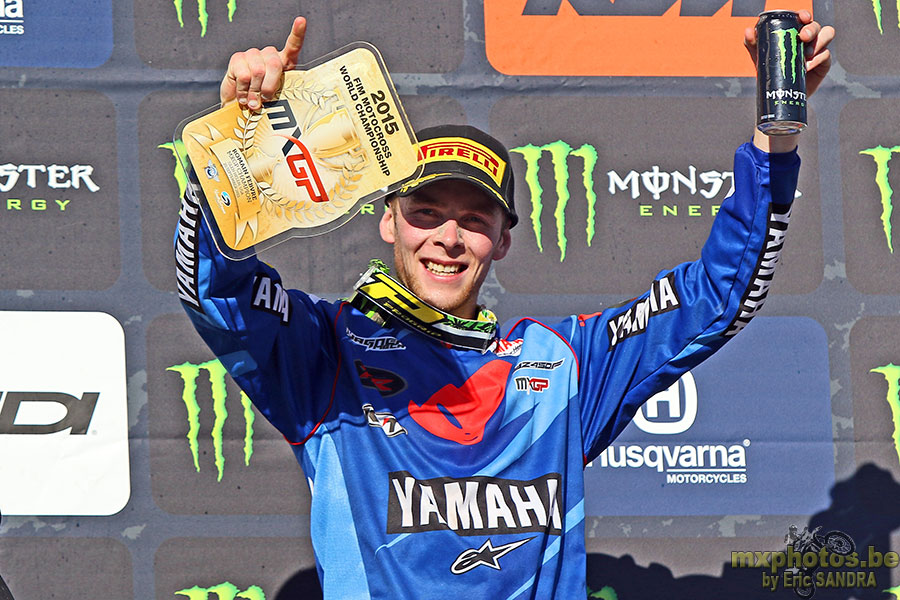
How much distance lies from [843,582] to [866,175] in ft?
2.80

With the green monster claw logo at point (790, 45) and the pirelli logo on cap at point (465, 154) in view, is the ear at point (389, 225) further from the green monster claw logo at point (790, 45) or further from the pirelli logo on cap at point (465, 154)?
the green monster claw logo at point (790, 45)

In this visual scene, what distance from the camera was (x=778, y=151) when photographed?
1.74 m

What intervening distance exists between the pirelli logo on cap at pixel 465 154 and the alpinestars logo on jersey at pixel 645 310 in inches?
12.0

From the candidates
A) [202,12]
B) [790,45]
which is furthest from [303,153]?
[202,12]

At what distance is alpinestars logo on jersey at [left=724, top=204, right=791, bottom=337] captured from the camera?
1.76 m

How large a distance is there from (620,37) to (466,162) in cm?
76

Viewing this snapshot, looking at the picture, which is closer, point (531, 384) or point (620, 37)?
point (531, 384)

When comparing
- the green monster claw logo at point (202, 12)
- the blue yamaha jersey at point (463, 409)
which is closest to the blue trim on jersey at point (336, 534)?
the blue yamaha jersey at point (463, 409)

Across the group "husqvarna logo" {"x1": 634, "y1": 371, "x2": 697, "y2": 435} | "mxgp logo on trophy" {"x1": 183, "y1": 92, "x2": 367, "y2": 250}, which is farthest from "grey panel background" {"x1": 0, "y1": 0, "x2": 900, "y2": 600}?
"mxgp logo on trophy" {"x1": 183, "y1": 92, "x2": 367, "y2": 250}

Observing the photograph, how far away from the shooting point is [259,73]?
1577mm

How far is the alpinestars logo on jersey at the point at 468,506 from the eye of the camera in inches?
71.2

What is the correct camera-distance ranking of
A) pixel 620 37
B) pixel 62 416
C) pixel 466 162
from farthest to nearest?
pixel 620 37, pixel 62 416, pixel 466 162

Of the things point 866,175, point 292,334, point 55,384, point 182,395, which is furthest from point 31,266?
point 866,175

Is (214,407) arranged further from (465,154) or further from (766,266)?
(766,266)
